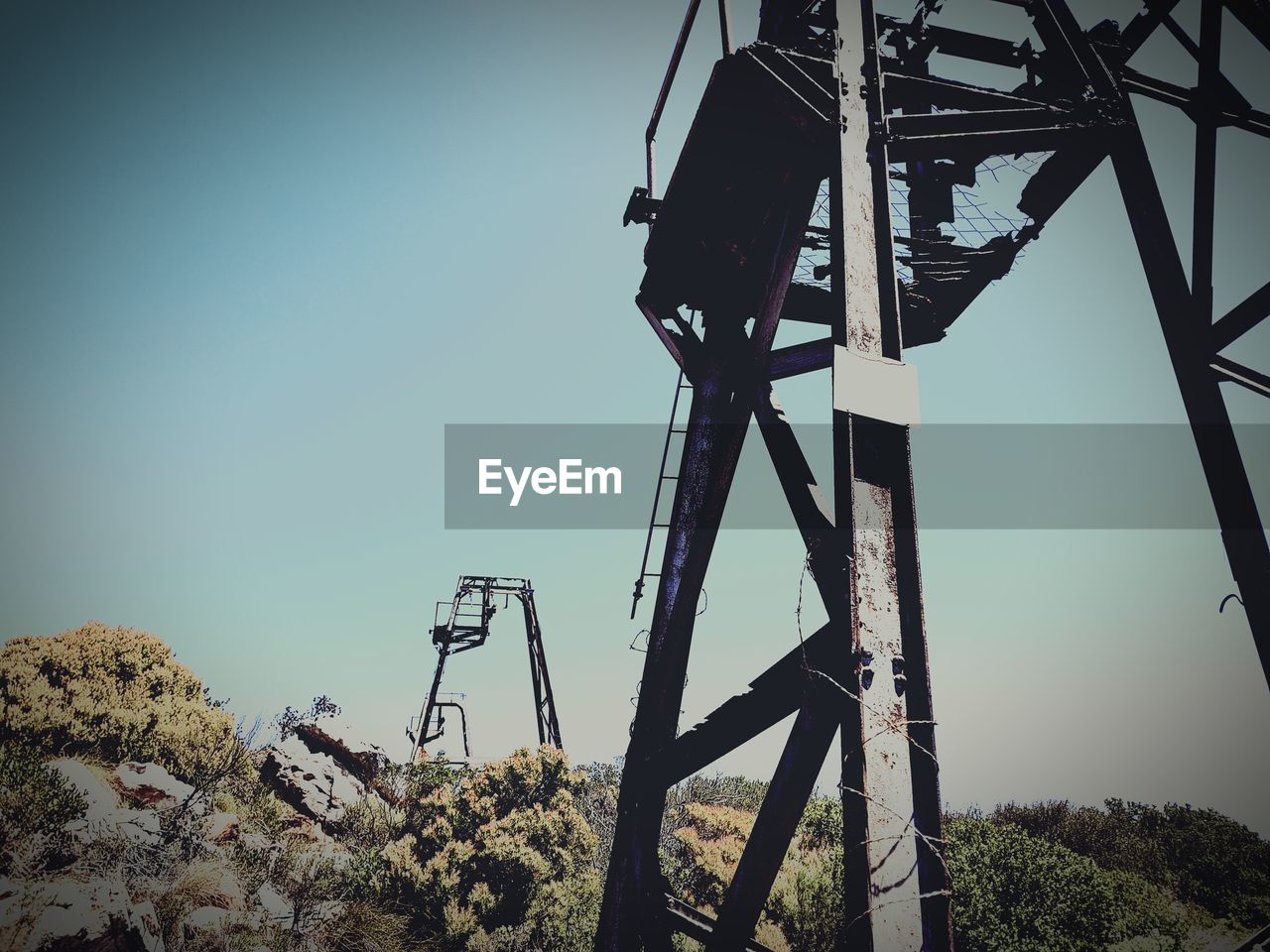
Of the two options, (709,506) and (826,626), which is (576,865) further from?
(826,626)

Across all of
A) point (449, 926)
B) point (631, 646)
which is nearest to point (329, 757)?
point (449, 926)

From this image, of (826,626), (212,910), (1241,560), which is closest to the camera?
(826,626)

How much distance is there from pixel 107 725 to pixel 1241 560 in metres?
15.1

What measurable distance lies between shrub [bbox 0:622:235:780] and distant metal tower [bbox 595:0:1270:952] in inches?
475

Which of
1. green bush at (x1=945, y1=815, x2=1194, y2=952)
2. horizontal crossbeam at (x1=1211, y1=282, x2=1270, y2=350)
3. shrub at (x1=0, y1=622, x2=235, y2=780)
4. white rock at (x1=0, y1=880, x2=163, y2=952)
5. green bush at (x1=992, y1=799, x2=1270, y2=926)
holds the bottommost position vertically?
green bush at (x1=992, y1=799, x2=1270, y2=926)

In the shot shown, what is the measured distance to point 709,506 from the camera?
10.1 feet

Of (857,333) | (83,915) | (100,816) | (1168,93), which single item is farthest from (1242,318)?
(100,816)

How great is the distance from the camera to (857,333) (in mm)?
1844

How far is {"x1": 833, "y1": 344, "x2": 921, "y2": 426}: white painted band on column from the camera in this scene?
1.72 m

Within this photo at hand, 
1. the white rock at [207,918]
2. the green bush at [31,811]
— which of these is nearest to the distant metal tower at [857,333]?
the white rock at [207,918]

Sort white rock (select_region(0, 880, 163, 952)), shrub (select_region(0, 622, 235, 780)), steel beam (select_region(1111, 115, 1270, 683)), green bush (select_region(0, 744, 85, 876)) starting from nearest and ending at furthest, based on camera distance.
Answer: steel beam (select_region(1111, 115, 1270, 683)) < white rock (select_region(0, 880, 163, 952)) < green bush (select_region(0, 744, 85, 876)) < shrub (select_region(0, 622, 235, 780))

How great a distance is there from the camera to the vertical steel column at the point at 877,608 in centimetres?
140

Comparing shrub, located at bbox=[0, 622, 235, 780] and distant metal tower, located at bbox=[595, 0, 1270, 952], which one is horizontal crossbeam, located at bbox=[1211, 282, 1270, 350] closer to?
distant metal tower, located at bbox=[595, 0, 1270, 952]

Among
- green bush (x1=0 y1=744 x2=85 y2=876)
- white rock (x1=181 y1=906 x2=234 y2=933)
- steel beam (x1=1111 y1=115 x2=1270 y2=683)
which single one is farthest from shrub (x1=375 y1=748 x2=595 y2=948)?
steel beam (x1=1111 y1=115 x2=1270 y2=683)
